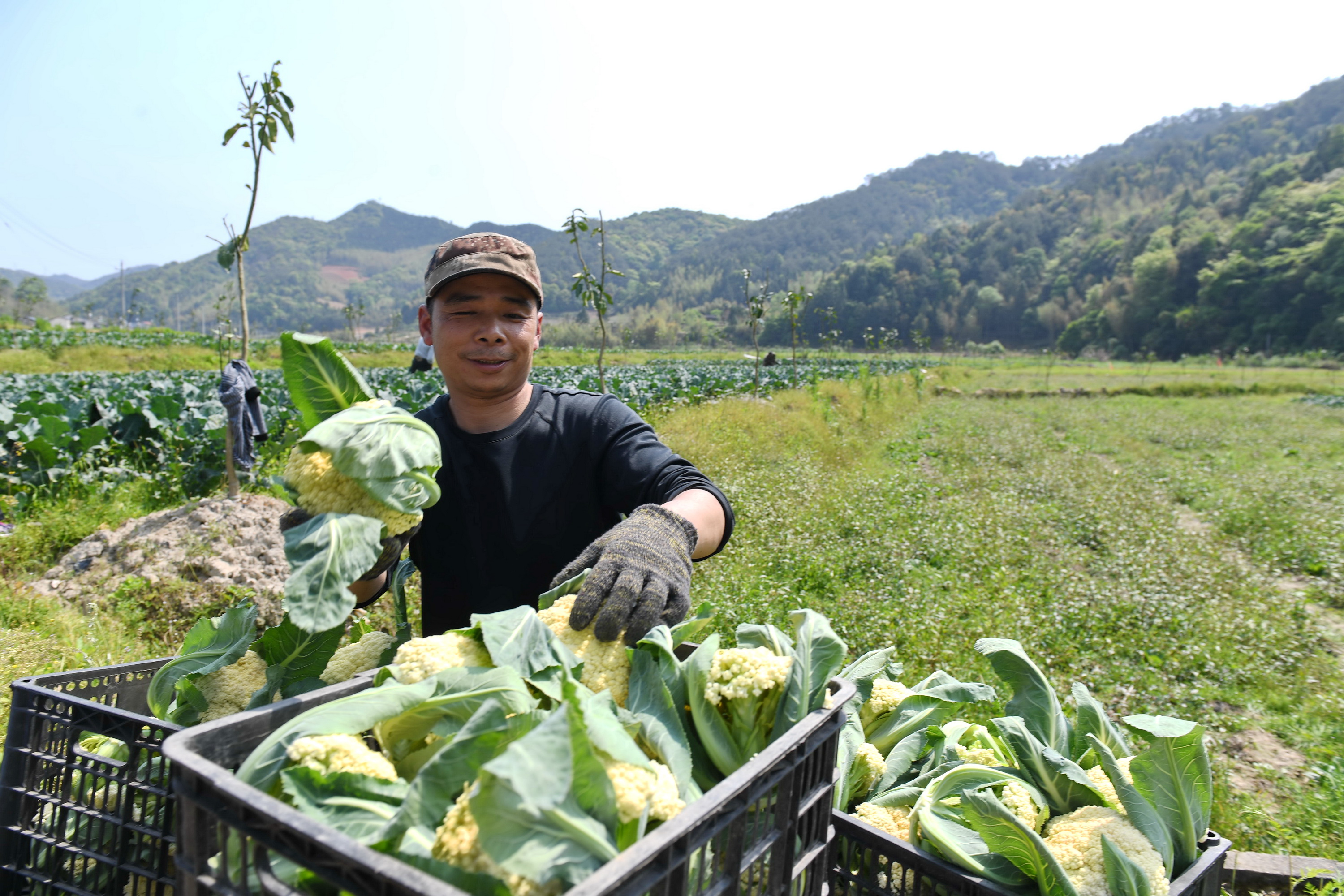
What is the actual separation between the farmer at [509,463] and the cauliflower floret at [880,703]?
54cm

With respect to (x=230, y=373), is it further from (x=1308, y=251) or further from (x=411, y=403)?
(x=1308, y=251)

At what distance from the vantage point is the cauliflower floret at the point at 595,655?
1198 millimetres

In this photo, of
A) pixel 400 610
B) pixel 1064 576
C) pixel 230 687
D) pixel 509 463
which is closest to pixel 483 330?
pixel 509 463

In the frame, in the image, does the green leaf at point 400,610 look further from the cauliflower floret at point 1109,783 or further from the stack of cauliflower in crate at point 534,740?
the cauliflower floret at point 1109,783

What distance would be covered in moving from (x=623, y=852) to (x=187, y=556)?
5.49m

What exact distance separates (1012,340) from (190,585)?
9780cm

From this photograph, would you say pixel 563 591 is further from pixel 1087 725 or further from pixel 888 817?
pixel 1087 725

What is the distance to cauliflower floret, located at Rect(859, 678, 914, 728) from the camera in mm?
1648

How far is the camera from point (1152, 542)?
22.3ft

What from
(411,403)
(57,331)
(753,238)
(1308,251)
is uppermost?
(753,238)

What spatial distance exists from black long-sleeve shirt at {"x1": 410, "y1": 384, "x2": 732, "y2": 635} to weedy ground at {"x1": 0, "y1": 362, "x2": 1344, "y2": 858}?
2466 mm

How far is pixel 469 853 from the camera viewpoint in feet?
2.52

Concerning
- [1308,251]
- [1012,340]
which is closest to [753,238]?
[1012,340]

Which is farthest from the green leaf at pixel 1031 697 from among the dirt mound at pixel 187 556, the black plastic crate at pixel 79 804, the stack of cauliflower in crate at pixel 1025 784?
the dirt mound at pixel 187 556
